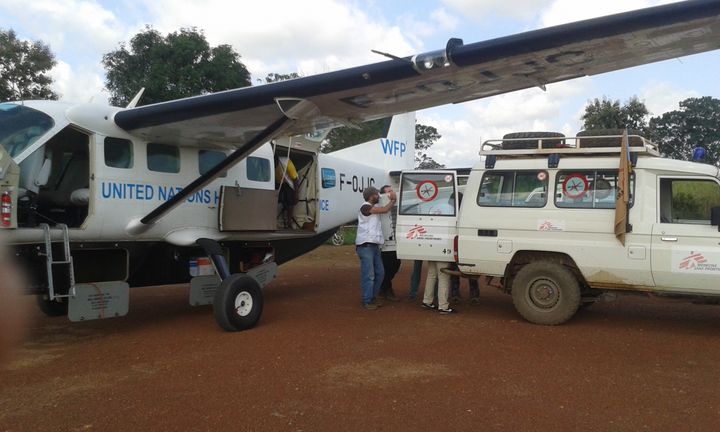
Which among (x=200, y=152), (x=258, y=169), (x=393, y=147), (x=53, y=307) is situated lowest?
(x=53, y=307)

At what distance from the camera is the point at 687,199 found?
669 cm

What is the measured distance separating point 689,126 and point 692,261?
28.0 meters

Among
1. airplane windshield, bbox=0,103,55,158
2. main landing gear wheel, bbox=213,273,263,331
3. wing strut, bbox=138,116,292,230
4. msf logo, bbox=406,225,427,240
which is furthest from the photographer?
msf logo, bbox=406,225,427,240

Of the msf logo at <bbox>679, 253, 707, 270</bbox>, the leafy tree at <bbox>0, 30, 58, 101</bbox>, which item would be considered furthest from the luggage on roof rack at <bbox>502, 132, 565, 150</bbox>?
the leafy tree at <bbox>0, 30, 58, 101</bbox>

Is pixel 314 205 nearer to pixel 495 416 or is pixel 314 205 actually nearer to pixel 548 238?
pixel 548 238

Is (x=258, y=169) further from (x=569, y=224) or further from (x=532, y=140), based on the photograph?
(x=569, y=224)

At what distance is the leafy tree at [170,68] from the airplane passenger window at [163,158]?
19243 millimetres

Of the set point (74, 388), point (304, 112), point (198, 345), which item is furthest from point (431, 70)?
point (74, 388)

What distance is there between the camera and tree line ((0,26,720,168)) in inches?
904

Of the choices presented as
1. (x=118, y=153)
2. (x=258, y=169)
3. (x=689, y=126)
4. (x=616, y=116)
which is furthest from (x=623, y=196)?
(x=689, y=126)

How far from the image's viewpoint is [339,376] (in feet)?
17.1

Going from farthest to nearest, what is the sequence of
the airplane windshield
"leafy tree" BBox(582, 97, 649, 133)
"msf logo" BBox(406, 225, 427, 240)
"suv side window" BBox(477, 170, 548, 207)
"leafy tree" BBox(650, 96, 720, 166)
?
"leafy tree" BBox(650, 96, 720, 166) < "leafy tree" BBox(582, 97, 649, 133) < "msf logo" BBox(406, 225, 427, 240) < "suv side window" BBox(477, 170, 548, 207) < the airplane windshield

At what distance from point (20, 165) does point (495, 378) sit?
5678 millimetres

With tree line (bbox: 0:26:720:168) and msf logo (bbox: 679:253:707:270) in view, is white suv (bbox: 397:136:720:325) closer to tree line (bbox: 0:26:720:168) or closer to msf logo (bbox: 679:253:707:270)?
msf logo (bbox: 679:253:707:270)
